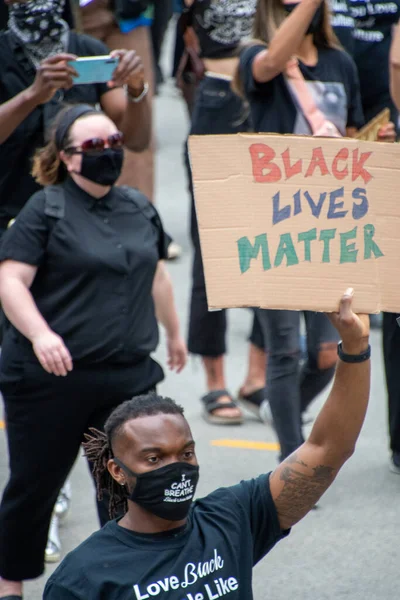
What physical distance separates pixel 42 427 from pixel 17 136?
4.46ft

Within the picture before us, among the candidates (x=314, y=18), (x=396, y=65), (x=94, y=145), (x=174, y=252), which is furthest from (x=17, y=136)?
(x=174, y=252)

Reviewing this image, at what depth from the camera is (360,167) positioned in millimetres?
2826

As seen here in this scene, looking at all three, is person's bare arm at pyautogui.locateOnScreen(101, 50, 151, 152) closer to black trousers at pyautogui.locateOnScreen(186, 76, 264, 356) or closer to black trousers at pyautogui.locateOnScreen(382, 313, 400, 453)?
black trousers at pyautogui.locateOnScreen(186, 76, 264, 356)

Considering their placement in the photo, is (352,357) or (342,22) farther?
(342,22)

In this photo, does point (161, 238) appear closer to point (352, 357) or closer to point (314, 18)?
point (314, 18)

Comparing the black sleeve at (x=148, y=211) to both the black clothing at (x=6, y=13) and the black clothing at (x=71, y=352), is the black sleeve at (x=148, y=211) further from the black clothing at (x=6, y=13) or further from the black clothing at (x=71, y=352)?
the black clothing at (x=6, y=13)

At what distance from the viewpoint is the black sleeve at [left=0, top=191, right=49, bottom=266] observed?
3.95m

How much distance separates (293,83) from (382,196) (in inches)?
80.6

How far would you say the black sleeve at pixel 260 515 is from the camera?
2869mm

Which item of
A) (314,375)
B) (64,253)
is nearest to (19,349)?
(64,253)

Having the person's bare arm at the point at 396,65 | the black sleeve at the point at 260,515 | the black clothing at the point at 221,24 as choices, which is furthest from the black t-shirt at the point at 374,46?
the black sleeve at the point at 260,515

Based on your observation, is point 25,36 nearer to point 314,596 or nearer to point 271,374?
point 271,374

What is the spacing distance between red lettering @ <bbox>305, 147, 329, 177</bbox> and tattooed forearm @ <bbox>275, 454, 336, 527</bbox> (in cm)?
70

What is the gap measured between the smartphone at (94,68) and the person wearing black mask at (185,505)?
2.03 metres
